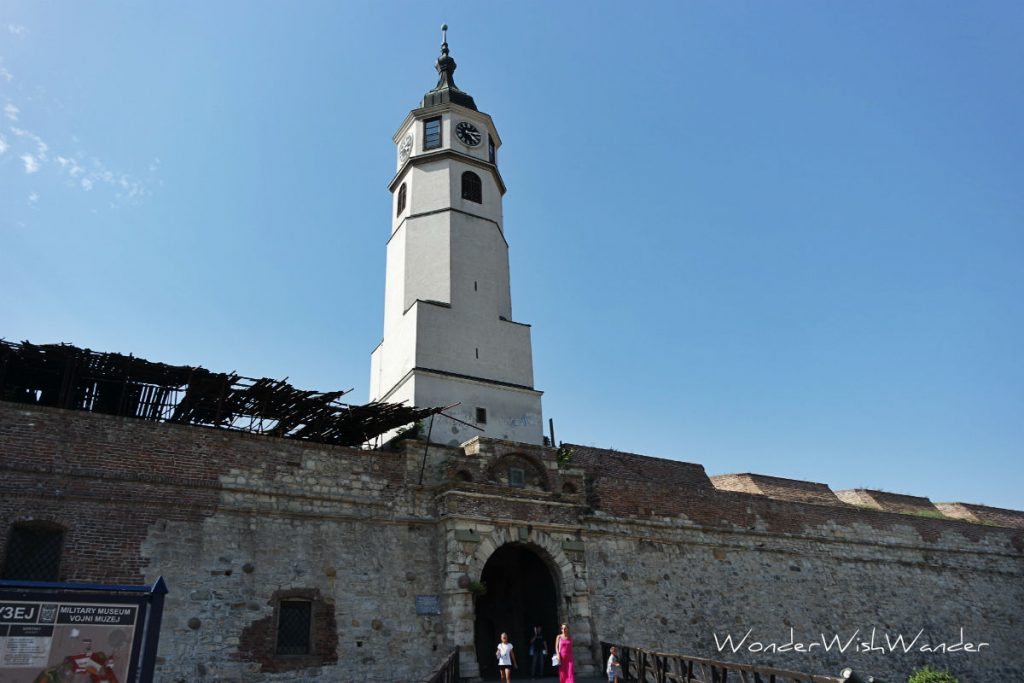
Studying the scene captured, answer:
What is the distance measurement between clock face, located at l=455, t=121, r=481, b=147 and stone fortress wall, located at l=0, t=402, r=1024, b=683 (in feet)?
37.2

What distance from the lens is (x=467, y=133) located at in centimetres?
2547

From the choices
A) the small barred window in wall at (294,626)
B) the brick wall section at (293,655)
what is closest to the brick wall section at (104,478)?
the brick wall section at (293,655)

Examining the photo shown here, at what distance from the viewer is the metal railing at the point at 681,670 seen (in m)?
10.2

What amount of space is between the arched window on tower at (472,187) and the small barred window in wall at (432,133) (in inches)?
58.6

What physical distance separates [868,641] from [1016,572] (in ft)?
30.4

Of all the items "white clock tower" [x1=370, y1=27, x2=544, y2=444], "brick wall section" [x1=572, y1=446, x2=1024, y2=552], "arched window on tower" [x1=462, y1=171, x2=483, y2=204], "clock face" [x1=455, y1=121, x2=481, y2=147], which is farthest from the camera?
"clock face" [x1=455, y1=121, x2=481, y2=147]

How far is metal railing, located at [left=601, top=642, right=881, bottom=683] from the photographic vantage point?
1019 centimetres

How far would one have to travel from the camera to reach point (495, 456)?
53.6 ft

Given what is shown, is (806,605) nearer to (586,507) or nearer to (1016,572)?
(586,507)

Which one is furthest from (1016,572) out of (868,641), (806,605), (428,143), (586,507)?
(428,143)

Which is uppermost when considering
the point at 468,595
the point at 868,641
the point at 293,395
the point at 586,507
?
the point at 293,395

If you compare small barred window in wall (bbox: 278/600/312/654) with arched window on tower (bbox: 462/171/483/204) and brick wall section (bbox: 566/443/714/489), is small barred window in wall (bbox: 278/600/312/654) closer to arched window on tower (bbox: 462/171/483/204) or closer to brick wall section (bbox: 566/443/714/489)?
brick wall section (bbox: 566/443/714/489)

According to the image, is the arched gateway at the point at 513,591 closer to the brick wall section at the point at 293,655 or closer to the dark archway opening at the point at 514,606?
the dark archway opening at the point at 514,606

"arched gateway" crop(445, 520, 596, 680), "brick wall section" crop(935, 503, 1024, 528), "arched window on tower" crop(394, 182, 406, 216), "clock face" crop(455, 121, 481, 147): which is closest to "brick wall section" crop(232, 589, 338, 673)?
"arched gateway" crop(445, 520, 596, 680)
